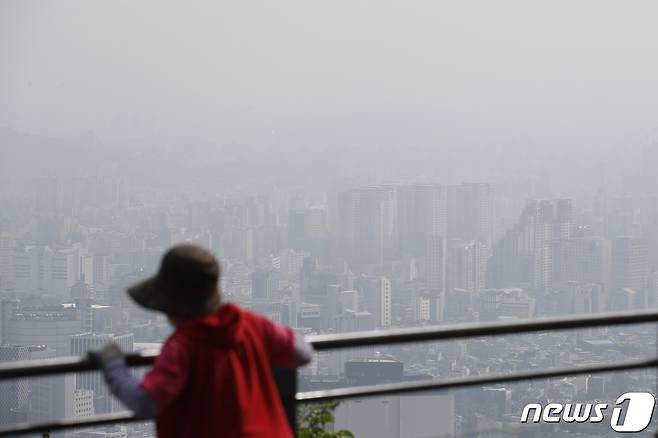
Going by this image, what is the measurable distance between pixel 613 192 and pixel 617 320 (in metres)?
140

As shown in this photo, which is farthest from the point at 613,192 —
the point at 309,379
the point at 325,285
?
the point at 309,379

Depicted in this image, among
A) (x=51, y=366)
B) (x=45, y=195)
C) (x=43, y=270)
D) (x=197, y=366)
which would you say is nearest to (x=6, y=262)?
(x=43, y=270)

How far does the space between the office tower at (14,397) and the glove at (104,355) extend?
130 ft

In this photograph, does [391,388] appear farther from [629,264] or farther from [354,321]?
[629,264]

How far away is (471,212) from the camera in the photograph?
139000 millimetres

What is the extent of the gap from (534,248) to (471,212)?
13490 millimetres

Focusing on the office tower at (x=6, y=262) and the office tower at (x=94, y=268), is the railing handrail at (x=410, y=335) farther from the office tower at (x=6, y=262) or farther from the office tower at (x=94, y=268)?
the office tower at (x=6, y=262)

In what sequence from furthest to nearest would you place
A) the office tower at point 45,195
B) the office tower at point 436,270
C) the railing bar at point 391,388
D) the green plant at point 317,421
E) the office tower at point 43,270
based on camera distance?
the office tower at point 45,195
the office tower at point 436,270
the office tower at point 43,270
the green plant at point 317,421
the railing bar at point 391,388

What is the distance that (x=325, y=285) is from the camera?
113188 mm

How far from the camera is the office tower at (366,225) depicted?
128 metres

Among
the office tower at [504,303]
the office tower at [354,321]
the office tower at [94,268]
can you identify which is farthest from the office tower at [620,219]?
the office tower at [94,268]

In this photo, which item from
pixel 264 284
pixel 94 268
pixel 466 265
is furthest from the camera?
pixel 466 265

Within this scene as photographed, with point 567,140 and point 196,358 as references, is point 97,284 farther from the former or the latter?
point 196,358

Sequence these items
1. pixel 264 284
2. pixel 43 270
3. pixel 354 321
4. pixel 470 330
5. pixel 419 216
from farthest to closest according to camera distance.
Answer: pixel 419 216, pixel 43 270, pixel 264 284, pixel 354 321, pixel 470 330
